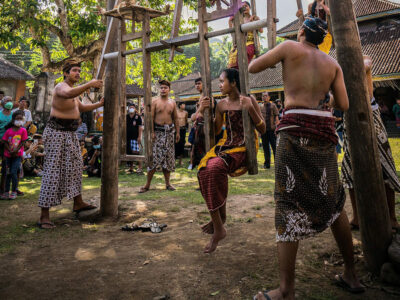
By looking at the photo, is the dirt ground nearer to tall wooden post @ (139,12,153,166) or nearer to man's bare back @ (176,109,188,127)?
tall wooden post @ (139,12,153,166)

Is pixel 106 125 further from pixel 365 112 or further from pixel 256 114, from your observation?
pixel 365 112

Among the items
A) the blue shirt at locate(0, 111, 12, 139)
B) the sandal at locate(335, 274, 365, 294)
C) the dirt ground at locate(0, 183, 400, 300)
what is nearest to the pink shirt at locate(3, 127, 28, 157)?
the blue shirt at locate(0, 111, 12, 139)

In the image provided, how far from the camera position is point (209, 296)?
2.31m

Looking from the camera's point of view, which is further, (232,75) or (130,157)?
(130,157)

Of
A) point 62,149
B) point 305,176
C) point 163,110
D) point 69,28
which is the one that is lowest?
point 305,176

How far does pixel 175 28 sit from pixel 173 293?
9.14 feet

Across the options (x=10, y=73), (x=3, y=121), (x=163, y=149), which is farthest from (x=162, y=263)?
(x=10, y=73)

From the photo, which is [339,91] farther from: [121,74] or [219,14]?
[121,74]

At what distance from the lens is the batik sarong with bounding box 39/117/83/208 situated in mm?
4297

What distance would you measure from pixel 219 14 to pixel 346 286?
9.09ft

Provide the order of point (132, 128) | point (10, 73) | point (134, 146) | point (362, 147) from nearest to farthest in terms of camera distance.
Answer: point (362, 147) → point (132, 128) → point (134, 146) → point (10, 73)

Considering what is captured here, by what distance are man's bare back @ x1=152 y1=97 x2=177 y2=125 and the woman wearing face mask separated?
2.68 m

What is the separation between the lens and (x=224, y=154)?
312 cm

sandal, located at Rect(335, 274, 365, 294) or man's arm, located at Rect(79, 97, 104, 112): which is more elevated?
man's arm, located at Rect(79, 97, 104, 112)
